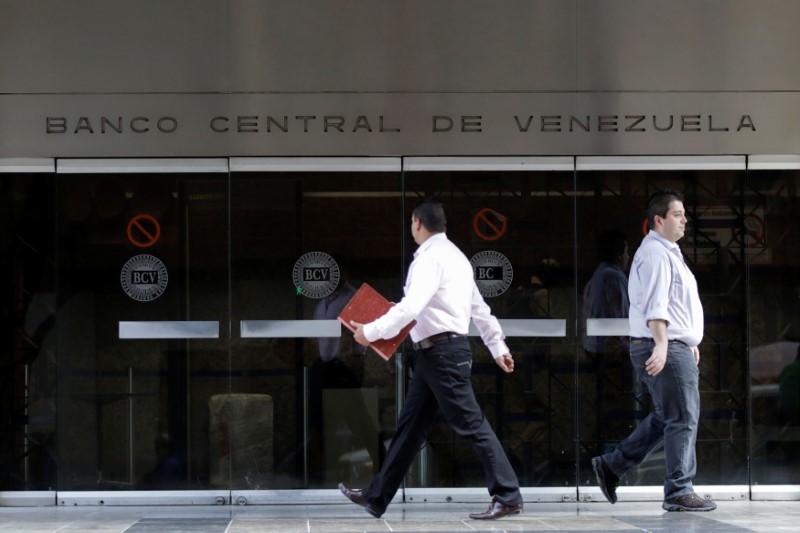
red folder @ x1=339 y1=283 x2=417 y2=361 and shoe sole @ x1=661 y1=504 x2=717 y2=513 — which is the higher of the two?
red folder @ x1=339 y1=283 x2=417 y2=361

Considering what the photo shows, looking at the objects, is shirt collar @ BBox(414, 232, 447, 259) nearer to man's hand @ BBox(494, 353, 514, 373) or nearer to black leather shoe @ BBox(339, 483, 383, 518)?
man's hand @ BBox(494, 353, 514, 373)

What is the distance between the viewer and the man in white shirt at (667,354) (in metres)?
8.23

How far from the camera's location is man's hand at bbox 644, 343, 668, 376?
8.11 m

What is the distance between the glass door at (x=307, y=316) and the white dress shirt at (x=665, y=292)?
6.03 ft

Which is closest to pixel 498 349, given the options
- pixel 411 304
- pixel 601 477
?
pixel 411 304

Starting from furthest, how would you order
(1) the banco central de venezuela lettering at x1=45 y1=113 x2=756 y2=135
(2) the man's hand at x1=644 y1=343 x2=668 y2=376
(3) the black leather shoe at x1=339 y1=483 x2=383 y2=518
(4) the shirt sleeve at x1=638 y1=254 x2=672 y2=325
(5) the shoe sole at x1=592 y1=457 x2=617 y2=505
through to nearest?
(1) the banco central de venezuela lettering at x1=45 y1=113 x2=756 y2=135 → (5) the shoe sole at x1=592 y1=457 x2=617 y2=505 → (4) the shirt sleeve at x1=638 y1=254 x2=672 y2=325 → (2) the man's hand at x1=644 y1=343 x2=668 y2=376 → (3) the black leather shoe at x1=339 y1=483 x2=383 y2=518

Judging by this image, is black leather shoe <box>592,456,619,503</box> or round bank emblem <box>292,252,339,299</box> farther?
A: round bank emblem <box>292,252,339,299</box>

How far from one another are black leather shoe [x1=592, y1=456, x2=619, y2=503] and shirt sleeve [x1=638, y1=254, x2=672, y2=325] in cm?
102

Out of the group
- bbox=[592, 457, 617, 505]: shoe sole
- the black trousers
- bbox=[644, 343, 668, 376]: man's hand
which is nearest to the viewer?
the black trousers

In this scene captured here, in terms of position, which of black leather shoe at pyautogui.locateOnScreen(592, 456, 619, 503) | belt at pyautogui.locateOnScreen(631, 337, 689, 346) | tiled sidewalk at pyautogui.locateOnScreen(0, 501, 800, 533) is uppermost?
belt at pyautogui.locateOnScreen(631, 337, 689, 346)

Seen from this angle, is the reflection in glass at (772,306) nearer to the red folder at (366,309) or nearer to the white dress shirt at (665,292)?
the white dress shirt at (665,292)

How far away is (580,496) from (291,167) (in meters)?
3.22

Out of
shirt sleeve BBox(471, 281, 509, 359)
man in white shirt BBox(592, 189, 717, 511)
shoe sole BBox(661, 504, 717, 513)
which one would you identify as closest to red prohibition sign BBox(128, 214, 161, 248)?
shirt sleeve BBox(471, 281, 509, 359)

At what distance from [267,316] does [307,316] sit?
29 centimetres
